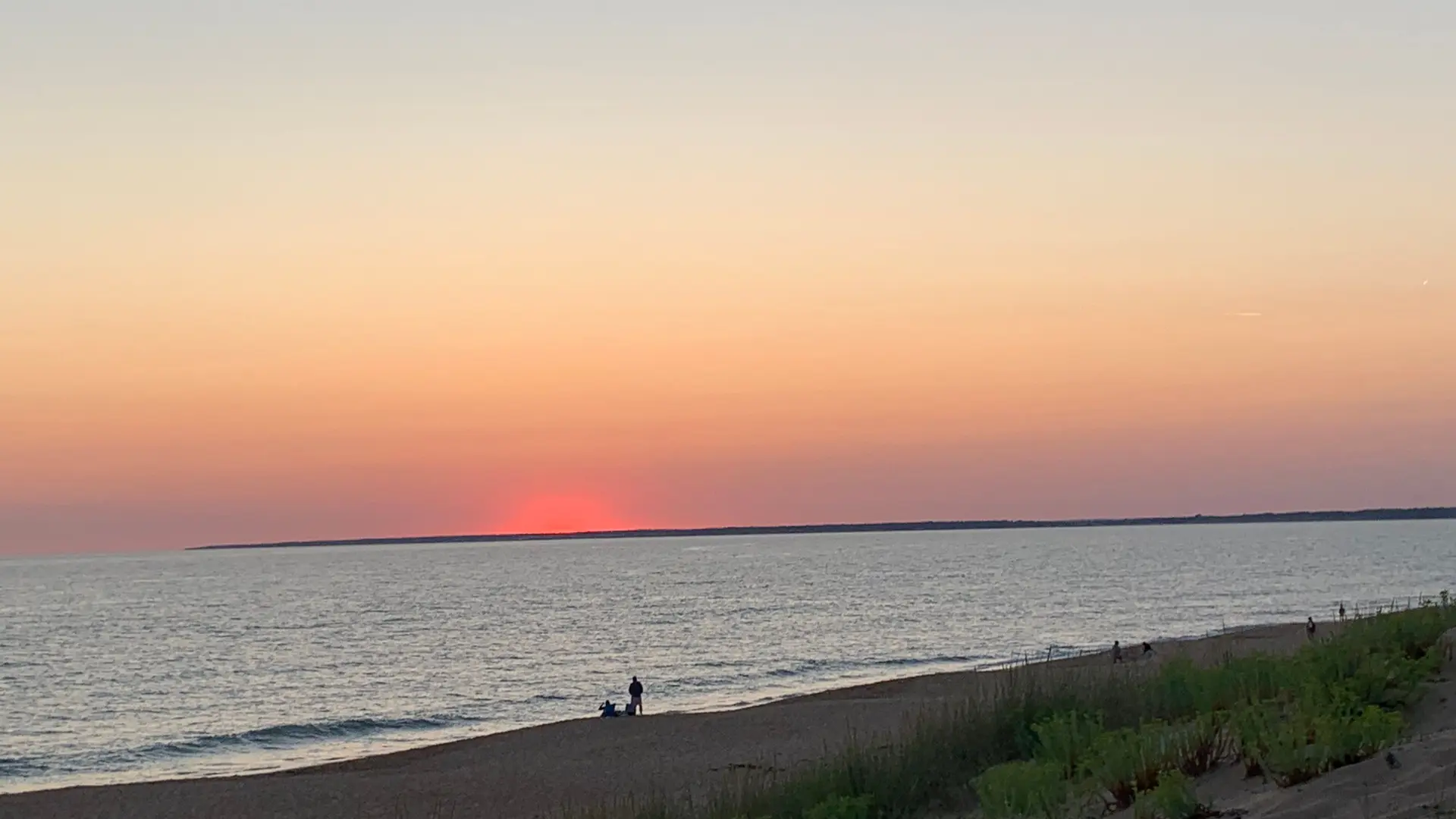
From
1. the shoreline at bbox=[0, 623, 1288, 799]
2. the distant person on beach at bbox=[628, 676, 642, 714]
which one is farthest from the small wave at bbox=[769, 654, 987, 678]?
the distant person on beach at bbox=[628, 676, 642, 714]

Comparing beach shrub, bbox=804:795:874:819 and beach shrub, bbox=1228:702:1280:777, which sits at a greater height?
beach shrub, bbox=1228:702:1280:777

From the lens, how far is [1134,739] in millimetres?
8055

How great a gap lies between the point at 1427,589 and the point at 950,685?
55.7 meters

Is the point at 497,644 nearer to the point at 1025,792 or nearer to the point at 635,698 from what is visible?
the point at 635,698

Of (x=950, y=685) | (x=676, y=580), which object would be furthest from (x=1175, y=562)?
(x=950, y=685)

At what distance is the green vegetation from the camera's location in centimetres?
720

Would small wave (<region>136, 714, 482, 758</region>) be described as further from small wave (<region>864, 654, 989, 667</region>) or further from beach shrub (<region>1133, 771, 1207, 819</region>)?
beach shrub (<region>1133, 771, 1207, 819</region>)

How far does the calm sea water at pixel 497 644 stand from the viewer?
39000mm

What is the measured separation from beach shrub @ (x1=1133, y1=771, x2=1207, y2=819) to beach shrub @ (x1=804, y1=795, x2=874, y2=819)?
1845 millimetres

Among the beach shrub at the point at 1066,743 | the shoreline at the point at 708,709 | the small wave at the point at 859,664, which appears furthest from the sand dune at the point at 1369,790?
the small wave at the point at 859,664

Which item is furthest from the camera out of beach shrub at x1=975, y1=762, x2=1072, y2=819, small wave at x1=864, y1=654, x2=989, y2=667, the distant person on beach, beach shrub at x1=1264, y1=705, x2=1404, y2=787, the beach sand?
small wave at x1=864, y1=654, x2=989, y2=667

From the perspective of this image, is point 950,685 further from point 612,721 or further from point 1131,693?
point 1131,693

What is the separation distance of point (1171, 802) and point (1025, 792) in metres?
Answer: 1.14

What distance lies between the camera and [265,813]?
72.0 feet
